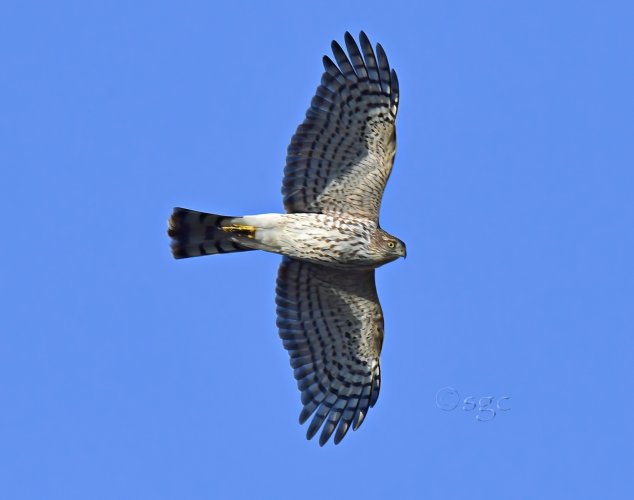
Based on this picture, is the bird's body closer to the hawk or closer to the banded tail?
the hawk

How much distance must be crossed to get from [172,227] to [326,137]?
2.20m

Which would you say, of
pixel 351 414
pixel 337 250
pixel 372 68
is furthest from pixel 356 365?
pixel 372 68

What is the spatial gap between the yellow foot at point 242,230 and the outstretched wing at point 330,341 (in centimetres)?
76

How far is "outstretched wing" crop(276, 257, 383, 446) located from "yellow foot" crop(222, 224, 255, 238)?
2.50 feet

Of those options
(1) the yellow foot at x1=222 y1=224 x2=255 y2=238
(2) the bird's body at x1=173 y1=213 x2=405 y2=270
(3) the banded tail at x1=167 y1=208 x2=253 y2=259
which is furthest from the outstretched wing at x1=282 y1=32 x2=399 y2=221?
(3) the banded tail at x1=167 y1=208 x2=253 y2=259

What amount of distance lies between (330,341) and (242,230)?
1895 millimetres

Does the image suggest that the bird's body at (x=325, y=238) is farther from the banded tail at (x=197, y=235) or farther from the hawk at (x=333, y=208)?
the banded tail at (x=197, y=235)

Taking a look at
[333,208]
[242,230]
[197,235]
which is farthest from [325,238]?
[197,235]

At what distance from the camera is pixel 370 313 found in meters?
18.5

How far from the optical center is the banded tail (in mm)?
18078

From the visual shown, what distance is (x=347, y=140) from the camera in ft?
57.3

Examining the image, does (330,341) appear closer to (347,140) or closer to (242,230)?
(242,230)

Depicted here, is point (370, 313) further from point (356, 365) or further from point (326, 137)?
point (326, 137)

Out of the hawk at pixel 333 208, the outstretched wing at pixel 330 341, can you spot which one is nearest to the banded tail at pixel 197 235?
the hawk at pixel 333 208
